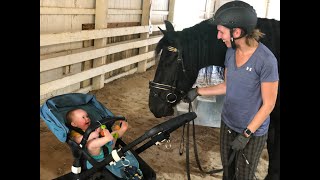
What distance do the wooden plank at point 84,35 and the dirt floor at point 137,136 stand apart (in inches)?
7.4

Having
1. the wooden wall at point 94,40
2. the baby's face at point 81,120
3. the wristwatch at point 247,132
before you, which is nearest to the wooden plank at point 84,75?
the wooden wall at point 94,40

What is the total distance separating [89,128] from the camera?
3.03 ft

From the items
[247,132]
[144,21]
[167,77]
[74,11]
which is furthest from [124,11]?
[247,132]

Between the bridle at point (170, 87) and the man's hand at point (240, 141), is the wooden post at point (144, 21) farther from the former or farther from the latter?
the man's hand at point (240, 141)

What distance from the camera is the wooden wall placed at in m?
0.91

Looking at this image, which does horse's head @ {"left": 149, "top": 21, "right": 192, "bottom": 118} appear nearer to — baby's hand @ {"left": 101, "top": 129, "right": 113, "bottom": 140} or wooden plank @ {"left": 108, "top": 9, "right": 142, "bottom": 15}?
wooden plank @ {"left": 108, "top": 9, "right": 142, "bottom": 15}

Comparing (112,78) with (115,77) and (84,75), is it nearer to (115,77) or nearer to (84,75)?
(115,77)

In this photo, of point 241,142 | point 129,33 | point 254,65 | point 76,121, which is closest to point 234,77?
point 254,65

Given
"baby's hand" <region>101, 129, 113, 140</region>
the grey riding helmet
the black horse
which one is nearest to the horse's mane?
the black horse

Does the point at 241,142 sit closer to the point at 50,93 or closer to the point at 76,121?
the point at 76,121

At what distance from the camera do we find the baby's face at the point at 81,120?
97 centimetres
